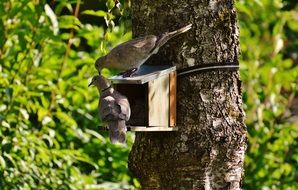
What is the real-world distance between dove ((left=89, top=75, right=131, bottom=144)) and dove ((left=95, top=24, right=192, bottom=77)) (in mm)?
131

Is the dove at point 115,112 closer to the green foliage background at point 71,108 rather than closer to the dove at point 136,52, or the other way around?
the dove at point 136,52

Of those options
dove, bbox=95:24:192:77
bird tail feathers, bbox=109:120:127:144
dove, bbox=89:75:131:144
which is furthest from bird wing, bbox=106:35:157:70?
bird tail feathers, bbox=109:120:127:144

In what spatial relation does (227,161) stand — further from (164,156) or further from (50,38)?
(50,38)

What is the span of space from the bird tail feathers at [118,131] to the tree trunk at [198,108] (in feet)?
1.05

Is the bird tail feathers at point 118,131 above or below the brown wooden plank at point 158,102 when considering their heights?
below

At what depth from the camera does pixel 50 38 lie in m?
5.71

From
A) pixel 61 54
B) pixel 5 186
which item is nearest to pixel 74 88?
pixel 61 54

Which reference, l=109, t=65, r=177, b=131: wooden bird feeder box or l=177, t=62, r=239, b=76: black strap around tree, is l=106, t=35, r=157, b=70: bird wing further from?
l=177, t=62, r=239, b=76: black strap around tree

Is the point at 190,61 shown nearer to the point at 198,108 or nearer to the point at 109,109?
the point at 198,108

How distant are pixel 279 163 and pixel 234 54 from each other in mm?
2791

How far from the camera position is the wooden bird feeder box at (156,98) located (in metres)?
4.12

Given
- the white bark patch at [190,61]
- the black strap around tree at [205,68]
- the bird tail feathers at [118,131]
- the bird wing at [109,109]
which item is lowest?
the bird tail feathers at [118,131]

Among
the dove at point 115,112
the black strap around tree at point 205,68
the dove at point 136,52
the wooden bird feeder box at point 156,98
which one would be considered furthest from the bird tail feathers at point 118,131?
the black strap around tree at point 205,68

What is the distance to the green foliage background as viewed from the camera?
566cm
